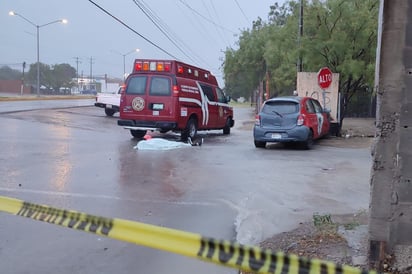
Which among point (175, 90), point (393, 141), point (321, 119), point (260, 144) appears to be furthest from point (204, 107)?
point (393, 141)

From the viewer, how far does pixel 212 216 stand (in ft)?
20.5

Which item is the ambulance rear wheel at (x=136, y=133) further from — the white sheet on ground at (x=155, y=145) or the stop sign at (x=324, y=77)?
the stop sign at (x=324, y=77)

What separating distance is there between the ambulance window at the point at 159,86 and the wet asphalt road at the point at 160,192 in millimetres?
1851

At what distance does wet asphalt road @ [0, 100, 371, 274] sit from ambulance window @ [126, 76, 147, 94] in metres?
1.75

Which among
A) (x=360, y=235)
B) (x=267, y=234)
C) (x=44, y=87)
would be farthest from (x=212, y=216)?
(x=44, y=87)

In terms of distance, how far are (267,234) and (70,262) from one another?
2.25m

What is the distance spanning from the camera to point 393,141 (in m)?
4.09

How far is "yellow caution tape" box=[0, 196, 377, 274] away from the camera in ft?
7.44

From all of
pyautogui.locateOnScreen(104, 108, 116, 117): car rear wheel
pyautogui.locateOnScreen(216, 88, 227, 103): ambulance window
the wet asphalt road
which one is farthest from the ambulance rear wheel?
pyautogui.locateOnScreen(104, 108, 116, 117): car rear wheel

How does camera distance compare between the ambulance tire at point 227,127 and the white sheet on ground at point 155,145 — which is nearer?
the white sheet on ground at point 155,145

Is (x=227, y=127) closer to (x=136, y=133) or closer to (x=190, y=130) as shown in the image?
(x=190, y=130)

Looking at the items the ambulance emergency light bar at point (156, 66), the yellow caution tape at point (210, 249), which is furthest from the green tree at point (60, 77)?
the yellow caution tape at point (210, 249)

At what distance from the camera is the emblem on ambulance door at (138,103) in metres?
14.6

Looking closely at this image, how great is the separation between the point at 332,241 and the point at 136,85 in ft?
35.9
